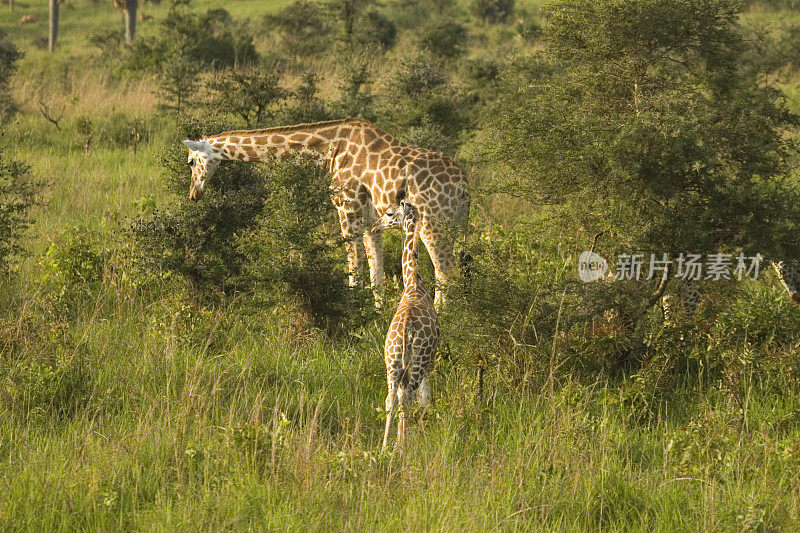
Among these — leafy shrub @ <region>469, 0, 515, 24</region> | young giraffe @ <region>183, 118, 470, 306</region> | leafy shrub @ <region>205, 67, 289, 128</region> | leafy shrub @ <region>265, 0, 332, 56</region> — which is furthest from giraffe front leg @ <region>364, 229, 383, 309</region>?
leafy shrub @ <region>469, 0, 515, 24</region>

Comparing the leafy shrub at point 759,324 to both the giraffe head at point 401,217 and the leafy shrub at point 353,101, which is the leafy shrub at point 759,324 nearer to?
the giraffe head at point 401,217

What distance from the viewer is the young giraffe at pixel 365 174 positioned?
9.14 m

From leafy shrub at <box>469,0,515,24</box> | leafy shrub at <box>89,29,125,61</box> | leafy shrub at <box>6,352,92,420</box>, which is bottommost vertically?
leafy shrub at <box>6,352,92,420</box>

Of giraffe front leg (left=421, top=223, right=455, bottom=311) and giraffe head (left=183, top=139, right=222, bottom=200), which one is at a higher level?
giraffe head (left=183, top=139, right=222, bottom=200)

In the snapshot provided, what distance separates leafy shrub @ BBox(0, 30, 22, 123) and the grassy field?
8.18m

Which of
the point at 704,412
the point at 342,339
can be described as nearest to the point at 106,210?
the point at 342,339

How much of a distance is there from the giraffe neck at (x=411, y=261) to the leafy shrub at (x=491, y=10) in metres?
27.7

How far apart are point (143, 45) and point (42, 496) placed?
18.4 meters

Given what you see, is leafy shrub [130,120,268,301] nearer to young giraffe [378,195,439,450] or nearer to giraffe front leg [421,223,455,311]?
giraffe front leg [421,223,455,311]

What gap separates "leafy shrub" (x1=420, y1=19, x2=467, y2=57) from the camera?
72.0ft

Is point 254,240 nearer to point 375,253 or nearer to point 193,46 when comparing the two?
point 375,253

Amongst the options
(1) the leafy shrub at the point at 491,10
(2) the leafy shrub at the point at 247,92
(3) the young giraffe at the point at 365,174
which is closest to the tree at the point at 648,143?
(3) the young giraffe at the point at 365,174

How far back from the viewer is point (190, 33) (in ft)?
77.4

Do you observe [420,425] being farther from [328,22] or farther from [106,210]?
[328,22]
